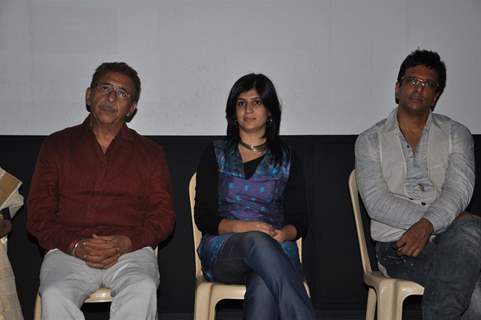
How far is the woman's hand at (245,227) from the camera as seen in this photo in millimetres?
2826

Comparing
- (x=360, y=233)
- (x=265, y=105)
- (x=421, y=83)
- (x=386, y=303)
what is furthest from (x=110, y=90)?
(x=386, y=303)

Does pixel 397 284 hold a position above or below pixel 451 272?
below

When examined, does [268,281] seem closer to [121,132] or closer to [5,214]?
[121,132]

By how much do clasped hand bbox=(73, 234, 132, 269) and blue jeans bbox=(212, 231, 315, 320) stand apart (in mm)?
533

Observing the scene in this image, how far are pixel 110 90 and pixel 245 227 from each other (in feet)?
3.00

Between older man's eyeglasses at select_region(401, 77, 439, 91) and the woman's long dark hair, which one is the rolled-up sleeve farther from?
the woman's long dark hair

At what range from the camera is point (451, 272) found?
264cm

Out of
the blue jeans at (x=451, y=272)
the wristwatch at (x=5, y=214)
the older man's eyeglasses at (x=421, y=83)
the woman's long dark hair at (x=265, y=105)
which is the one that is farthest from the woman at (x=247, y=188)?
the wristwatch at (x=5, y=214)

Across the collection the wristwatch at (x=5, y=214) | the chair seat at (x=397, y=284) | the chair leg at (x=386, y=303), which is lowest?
the chair leg at (x=386, y=303)

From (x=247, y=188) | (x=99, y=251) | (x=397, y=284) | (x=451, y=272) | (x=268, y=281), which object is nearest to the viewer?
(x=268, y=281)

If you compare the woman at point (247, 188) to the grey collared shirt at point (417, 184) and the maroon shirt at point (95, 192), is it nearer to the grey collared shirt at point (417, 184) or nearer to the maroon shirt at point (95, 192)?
the maroon shirt at point (95, 192)

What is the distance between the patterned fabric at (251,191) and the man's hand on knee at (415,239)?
48 centimetres

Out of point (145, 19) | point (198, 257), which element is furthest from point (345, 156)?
point (145, 19)

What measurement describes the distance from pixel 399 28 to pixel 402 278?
1.51 m
